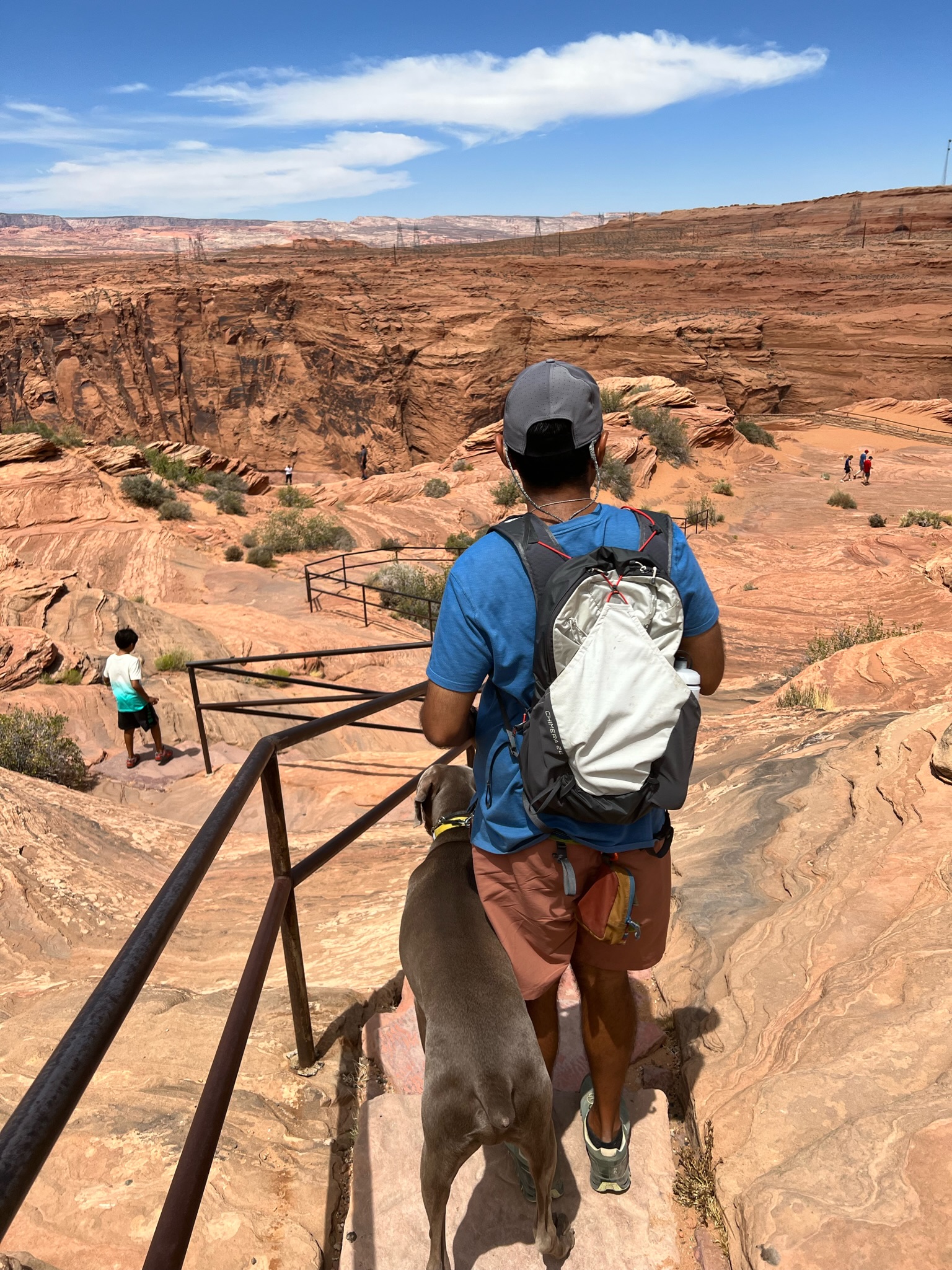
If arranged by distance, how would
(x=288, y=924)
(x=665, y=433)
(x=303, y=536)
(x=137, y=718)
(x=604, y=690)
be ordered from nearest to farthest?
(x=604, y=690) → (x=288, y=924) → (x=137, y=718) → (x=303, y=536) → (x=665, y=433)

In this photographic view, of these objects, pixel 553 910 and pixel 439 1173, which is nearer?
pixel 439 1173

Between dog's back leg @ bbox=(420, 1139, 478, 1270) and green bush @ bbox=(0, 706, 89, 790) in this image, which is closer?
dog's back leg @ bbox=(420, 1139, 478, 1270)

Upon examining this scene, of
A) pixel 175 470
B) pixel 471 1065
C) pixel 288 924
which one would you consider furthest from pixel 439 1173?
pixel 175 470

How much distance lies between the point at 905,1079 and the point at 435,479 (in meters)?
22.7

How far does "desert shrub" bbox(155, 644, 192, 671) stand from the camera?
9.55m

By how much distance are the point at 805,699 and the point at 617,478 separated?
640 inches

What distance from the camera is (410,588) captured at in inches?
630

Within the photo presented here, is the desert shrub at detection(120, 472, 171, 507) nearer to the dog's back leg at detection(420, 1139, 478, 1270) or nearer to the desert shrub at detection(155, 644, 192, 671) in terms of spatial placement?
the desert shrub at detection(155, 644, 192, 671)

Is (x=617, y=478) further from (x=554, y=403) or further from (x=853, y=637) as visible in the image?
(x=554, y=403)

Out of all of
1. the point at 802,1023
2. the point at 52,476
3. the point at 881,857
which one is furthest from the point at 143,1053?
the point at 52,476

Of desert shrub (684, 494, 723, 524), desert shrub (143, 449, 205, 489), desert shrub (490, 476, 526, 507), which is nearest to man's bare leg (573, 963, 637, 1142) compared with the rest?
desert shrub (684, 494, 723, 524)

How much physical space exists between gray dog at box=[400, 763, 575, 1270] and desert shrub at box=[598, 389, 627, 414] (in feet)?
85.7

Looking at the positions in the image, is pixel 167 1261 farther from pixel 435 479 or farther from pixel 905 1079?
pixel 435 479

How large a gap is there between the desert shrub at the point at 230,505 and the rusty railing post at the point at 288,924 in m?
21.0
